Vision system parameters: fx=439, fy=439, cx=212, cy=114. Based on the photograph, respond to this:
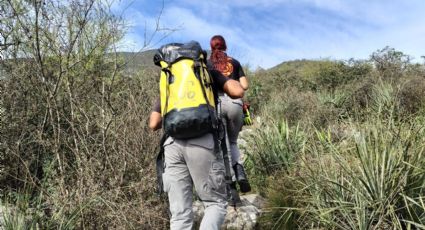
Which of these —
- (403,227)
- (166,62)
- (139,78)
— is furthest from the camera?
(139,78)

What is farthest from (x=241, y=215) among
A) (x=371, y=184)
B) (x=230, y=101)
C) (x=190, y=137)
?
(x=190, y=137)

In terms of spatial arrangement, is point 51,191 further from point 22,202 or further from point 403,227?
point 403,227

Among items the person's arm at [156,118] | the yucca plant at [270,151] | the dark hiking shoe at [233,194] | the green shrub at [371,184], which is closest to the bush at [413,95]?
the yucca plant at [270,151]

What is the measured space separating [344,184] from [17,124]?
13.8 ft

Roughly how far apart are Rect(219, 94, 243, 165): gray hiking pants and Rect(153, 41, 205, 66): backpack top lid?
1415 millimetres

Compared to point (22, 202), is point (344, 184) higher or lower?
higher

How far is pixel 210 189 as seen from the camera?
9.97 feet

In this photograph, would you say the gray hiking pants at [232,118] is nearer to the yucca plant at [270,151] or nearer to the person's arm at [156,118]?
the yucca plant at [270,151]

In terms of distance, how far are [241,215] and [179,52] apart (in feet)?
6.75

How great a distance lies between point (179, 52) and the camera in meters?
3.16

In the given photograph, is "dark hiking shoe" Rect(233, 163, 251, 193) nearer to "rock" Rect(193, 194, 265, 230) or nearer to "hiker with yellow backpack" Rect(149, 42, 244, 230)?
"rock" Rect(193, 194, 265, 230)

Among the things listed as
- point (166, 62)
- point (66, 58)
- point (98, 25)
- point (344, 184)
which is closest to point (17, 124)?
point (66, 58)

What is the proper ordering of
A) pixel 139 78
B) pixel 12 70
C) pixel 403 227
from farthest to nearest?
pixel 139 78 < pixel 12 70 < pixel 403 227

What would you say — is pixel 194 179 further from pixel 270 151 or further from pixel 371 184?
pixel 270 151
